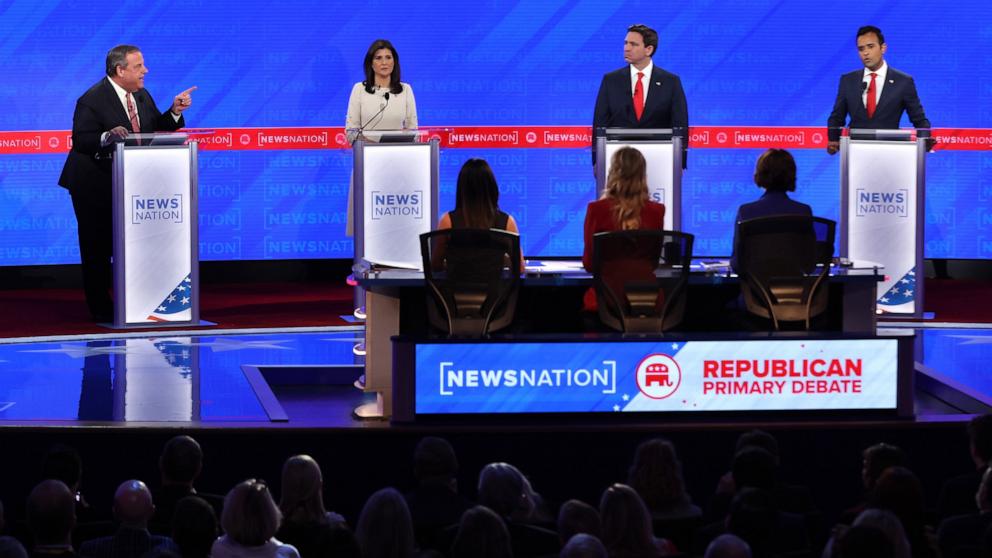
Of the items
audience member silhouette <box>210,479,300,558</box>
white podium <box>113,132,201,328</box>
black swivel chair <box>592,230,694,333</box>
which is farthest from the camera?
white podium <box>113,132,201,328</box>

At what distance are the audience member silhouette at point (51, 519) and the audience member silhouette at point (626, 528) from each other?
1.44 m

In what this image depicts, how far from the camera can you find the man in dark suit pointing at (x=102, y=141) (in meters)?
9.00

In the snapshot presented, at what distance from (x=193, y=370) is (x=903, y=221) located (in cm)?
418

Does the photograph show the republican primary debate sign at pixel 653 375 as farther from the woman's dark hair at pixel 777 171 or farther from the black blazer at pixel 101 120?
the black blazer at pixel 101 120

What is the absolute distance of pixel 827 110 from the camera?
11.7 m

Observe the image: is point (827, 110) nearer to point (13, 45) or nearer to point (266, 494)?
point (13, 45)

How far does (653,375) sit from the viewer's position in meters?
5.96

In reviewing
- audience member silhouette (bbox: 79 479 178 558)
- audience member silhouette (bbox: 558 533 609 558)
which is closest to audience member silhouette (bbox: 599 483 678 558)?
audience member silhouette (bbox: 558 533 609 558)

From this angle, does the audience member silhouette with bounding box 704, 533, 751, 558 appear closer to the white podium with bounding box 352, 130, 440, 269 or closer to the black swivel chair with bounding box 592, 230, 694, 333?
the black swivel chair with bounding box 592, 230, 694, 333

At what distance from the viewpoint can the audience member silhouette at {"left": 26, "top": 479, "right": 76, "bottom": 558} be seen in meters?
4.21

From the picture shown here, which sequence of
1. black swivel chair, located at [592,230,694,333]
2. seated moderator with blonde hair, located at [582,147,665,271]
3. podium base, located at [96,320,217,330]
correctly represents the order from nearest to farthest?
black swivel chair, located at [592,230,694,333] → seated moderator with blonde hair, located at [582,147,665,271] → podium base, located at [96,320,217,330]

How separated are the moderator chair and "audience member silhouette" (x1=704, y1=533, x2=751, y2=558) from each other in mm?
2623

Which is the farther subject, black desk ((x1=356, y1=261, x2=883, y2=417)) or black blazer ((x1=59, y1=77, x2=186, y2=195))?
black blazer ((x1=59, y1=77, x2=186, y2=195))

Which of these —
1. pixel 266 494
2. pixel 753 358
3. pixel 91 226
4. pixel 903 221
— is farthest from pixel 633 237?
pixel 91 226
